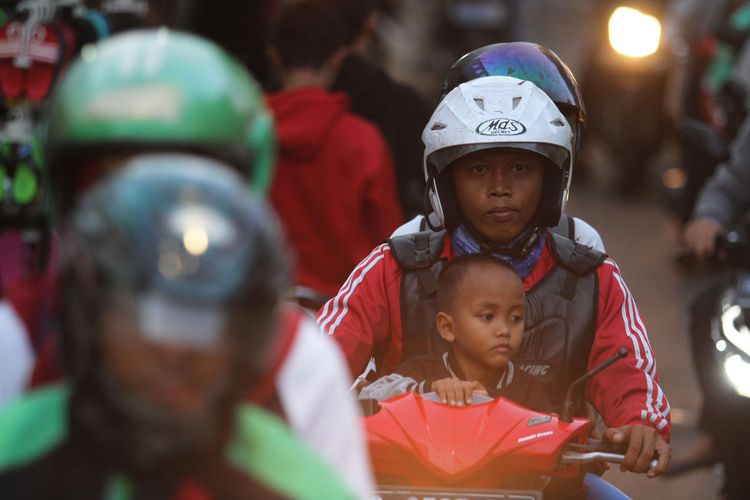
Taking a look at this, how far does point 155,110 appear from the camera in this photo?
8.66ft

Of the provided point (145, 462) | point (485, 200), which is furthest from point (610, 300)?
point (145, 462)

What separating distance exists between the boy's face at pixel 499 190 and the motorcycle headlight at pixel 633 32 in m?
9.97

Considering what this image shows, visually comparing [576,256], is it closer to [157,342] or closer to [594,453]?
[594,453]

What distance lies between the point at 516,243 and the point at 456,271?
17.1 inches

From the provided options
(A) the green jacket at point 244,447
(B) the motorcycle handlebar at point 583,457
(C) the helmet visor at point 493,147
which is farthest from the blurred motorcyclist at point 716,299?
(A) the green jacket at point 244,447

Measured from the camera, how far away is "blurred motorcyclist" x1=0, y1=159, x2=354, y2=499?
2.25 metres

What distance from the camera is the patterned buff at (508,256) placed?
4.67 metres

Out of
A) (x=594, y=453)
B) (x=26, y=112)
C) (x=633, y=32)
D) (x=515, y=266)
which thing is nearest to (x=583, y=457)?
(x=594, y=453)

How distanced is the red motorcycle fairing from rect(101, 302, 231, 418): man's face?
149 cm

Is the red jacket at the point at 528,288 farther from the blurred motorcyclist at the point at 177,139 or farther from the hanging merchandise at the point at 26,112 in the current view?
the hanging merchandise at the point at 26,112

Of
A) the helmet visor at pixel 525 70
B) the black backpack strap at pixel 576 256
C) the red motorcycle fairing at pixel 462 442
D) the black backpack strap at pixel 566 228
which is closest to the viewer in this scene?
the red motorcycle fairing at pixel 462 442

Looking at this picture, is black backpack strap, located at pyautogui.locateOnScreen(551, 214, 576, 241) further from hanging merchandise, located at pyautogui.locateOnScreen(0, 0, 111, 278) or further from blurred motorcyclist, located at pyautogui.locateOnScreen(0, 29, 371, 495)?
hanging merchandise, located at pyautogui.locateOnScreen(0, 0, 111, 278)

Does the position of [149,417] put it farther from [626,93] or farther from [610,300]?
[626,93]

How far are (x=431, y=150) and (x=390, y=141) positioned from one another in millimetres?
2810
